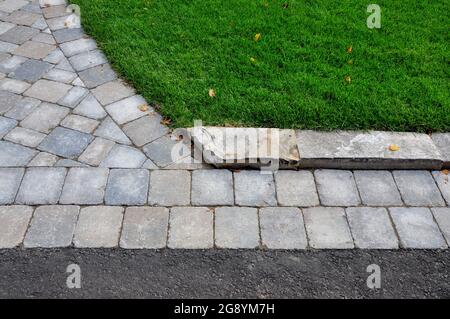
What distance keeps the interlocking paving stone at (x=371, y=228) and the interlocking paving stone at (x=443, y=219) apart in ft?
1.38

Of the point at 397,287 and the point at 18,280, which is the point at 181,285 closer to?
the point at 18,280

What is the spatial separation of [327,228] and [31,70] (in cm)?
368

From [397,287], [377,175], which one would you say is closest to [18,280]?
[397,287]

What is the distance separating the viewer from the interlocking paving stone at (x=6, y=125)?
4175mm

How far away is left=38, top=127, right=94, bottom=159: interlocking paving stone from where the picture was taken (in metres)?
4.00

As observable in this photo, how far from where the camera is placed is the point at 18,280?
311 centimetres

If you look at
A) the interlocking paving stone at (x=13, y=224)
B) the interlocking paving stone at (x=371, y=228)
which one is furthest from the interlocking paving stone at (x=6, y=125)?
the interlocking paving stone at (x=371, y=228)

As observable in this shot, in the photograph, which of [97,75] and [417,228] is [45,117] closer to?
[97,75]

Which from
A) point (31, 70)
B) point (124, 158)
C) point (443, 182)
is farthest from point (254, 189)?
point (31, 70)

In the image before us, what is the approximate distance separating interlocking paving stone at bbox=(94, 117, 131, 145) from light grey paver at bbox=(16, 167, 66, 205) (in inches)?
20.9

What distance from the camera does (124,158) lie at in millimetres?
3967

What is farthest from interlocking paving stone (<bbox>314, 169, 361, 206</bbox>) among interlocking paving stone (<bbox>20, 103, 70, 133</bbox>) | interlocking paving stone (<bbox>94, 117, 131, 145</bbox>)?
interlocking paving stone (<bbox>20, 103, 70, 133</bbox>)

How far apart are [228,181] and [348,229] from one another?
1087 millimetres

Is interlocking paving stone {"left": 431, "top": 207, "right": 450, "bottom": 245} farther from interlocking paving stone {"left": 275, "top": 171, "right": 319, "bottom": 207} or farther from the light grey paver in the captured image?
the light grey paver
